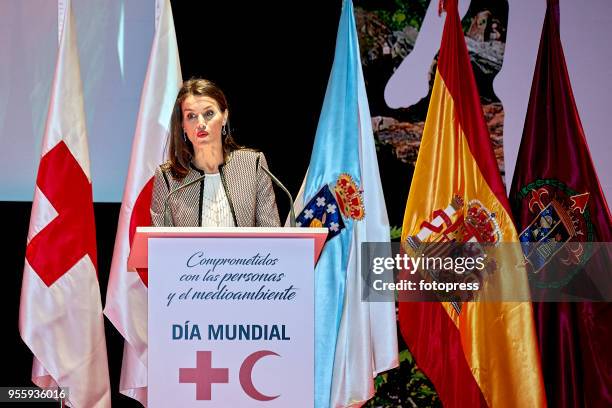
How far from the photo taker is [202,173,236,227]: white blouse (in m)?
2.87

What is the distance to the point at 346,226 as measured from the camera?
3.56m

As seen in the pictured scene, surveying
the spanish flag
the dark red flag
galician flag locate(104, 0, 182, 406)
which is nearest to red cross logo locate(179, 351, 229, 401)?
galician flag locate(104, 0, 182, 406)

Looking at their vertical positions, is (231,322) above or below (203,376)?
above

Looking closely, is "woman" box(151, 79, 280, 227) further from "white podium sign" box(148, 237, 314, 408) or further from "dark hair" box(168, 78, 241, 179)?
"white podium sign" box(148, 237, 314, 408)

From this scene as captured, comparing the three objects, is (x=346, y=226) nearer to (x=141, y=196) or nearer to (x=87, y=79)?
(x=141, y=196)

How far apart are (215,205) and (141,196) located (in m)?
0.75

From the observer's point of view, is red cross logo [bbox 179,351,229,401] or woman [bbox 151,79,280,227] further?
woman [bbox 151,79,280,227]

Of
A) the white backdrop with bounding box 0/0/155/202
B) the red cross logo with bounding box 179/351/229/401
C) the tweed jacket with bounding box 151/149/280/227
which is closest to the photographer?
the red cross logo with bounding box 179/351/229/401

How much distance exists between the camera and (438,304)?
143 inches

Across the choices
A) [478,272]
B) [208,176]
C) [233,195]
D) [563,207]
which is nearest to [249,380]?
[233,195]

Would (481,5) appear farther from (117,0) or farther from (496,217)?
(117,0)

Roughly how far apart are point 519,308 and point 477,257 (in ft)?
0.99

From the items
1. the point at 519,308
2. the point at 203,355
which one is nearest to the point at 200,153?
the point at 203,355

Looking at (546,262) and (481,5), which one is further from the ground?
(481,5)
